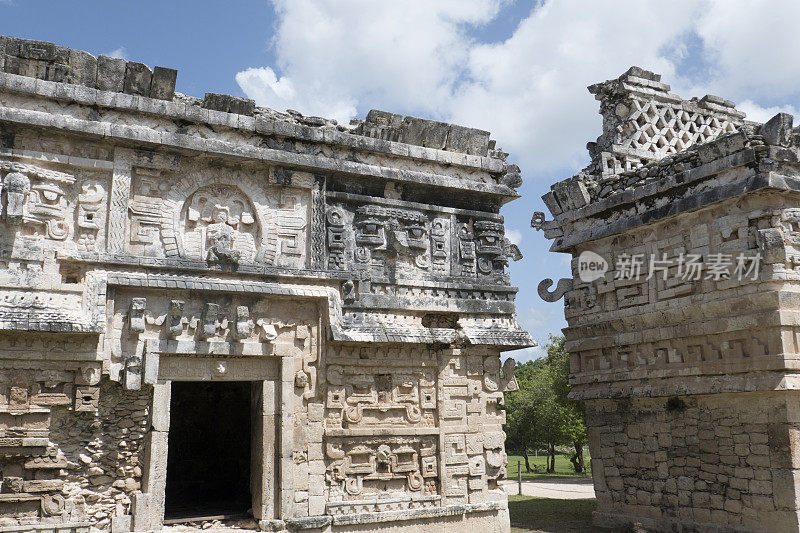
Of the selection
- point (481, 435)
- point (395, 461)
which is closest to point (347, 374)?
point (395, 461)

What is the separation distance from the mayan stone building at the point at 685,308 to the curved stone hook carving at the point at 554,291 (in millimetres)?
24

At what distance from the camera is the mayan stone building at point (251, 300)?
271 inches

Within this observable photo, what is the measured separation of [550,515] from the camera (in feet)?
40.1

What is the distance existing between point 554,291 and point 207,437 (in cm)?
657

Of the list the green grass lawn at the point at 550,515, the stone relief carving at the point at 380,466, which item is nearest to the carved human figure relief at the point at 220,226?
the stone relief carving at the point at 380,466

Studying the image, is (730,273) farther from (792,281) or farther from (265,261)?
(265,261)

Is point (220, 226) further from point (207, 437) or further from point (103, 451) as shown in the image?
point (207, 437)

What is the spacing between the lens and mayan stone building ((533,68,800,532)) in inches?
338

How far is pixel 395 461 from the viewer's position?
832 centimetres

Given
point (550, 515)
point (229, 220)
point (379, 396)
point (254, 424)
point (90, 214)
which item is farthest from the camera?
point (550, 515)

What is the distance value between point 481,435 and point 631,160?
5591 mm

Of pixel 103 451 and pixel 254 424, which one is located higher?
pixel 254 424

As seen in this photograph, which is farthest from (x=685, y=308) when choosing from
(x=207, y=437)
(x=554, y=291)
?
(x=207, y=437)

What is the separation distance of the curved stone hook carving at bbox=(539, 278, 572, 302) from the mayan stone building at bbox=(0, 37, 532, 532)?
2.56 meters
